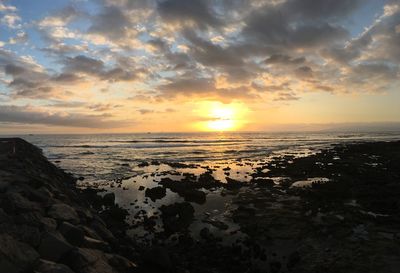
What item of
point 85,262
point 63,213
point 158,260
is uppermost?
point 63,213

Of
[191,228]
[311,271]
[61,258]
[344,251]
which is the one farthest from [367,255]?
[61,258]

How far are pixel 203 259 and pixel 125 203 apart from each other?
31.2 ft

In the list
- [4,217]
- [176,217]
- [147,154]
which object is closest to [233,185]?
[176,217]

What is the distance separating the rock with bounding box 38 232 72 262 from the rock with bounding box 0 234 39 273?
36cm

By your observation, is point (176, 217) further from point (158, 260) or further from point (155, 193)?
point (158, 260)

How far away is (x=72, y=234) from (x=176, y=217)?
7.02 metres

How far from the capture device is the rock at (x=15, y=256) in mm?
7666

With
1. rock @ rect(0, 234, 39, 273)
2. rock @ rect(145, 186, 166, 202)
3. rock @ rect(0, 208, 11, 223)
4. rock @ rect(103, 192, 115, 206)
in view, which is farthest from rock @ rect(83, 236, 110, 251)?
rock @ rect(145, 186, 166, 202)

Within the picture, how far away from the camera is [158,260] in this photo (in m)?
10.2

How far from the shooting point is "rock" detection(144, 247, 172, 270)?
1015 cm

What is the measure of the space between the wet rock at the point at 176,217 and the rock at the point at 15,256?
7.02 meters

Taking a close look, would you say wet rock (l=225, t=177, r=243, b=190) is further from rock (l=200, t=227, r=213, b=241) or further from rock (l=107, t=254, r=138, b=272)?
rock (l=107, t=254, r=138, b=272)

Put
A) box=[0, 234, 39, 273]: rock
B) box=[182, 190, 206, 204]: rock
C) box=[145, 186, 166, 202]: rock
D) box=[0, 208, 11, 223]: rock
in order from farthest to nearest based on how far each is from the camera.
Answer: box=[145, 186, 166, 202]: rock
box=[182, 190, 206, 204]: rock
box=[0, 208, 11, 223]: rock
box=[0, 234, 39, 273]: rock

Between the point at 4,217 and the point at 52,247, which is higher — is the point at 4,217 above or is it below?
above
